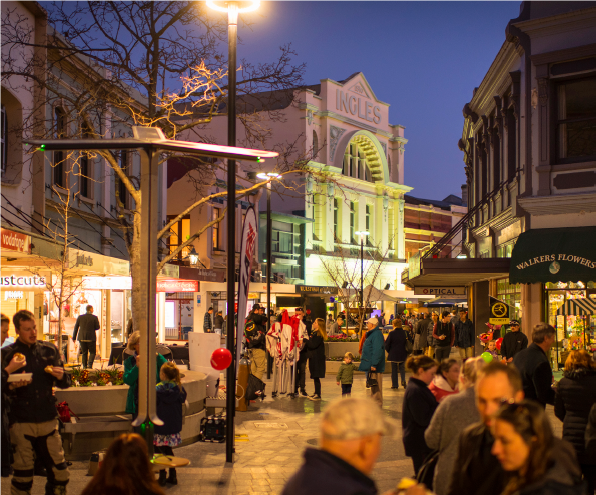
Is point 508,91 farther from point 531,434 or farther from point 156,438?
point 531,434

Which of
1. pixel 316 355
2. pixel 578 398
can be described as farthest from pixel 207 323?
pixel 578 398

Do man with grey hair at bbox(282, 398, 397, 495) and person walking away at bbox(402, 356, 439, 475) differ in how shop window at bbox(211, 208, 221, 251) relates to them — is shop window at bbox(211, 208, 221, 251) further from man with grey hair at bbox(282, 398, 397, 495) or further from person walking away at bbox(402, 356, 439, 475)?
man with grey hair at bbox(282, 398, 397, 495)

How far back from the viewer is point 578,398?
6598 millimetres

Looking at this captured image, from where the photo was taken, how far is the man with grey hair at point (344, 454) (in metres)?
2.75

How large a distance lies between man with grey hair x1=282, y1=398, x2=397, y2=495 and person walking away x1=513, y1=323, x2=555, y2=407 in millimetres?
4992

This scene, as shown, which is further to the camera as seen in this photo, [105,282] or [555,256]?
[105,282]

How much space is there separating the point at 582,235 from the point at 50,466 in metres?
13.8

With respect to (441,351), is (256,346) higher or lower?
higher

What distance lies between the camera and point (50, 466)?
6625mm

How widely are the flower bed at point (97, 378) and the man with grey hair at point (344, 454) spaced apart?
801cm

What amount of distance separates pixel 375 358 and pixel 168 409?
21.6 feet

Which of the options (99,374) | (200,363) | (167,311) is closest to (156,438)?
(99,374)

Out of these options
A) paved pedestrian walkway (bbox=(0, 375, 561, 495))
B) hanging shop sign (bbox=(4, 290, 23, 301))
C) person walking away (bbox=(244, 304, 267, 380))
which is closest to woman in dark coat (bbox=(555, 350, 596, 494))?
paved pedestrian walkway (bbox=(0, 375, 561, 495))

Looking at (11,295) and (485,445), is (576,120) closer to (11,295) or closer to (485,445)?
(11,295)
